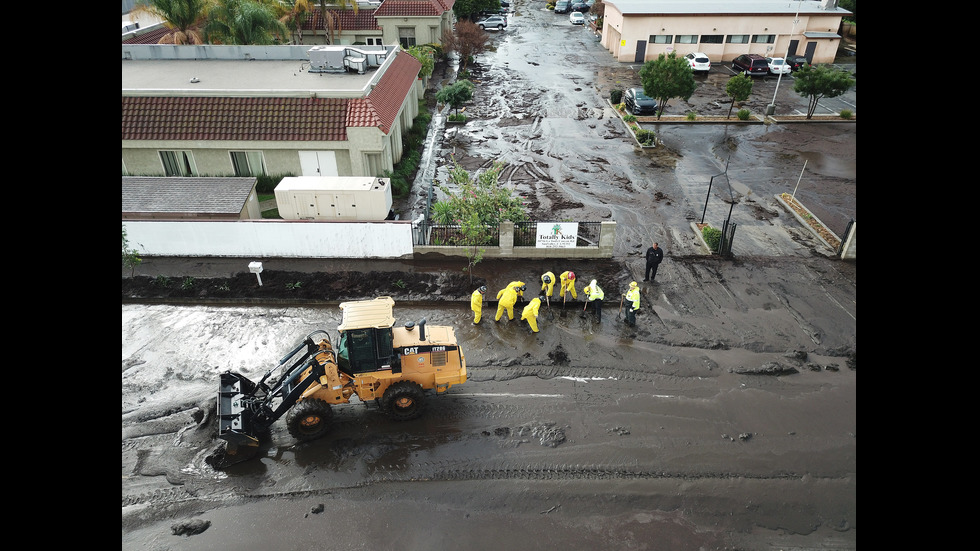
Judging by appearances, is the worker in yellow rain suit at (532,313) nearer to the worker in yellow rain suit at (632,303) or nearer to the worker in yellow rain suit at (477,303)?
the worker in yellow rain suit at (477,303)

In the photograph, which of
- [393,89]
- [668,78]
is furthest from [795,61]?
[393,89]

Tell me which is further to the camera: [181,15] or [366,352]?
[181,15]

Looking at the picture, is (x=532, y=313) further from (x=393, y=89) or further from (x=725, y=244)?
(x=393, y=89)

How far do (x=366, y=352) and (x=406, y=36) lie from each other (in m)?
33.1

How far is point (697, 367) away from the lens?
1255cm

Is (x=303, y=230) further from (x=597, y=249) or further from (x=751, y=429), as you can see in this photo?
(x=751, y=429)

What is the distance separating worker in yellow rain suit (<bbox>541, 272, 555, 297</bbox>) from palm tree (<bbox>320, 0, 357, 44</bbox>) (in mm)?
25891

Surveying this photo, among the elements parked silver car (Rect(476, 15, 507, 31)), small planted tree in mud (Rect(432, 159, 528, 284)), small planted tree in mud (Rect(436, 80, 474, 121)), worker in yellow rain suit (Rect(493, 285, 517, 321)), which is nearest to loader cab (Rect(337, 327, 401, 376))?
worker in yellow rain suit (Rect(493, 285, 517, 321))

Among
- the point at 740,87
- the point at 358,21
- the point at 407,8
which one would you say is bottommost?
the point at 740,87

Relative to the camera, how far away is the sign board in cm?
1625

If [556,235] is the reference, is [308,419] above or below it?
below

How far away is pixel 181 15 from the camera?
25.1 metres

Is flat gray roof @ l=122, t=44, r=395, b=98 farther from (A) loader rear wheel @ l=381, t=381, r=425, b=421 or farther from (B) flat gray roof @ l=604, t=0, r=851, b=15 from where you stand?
(B) flat gray roof @ l=604, t=0, r=851, b=15

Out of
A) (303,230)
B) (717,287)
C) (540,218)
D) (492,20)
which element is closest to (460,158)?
(540,218)
